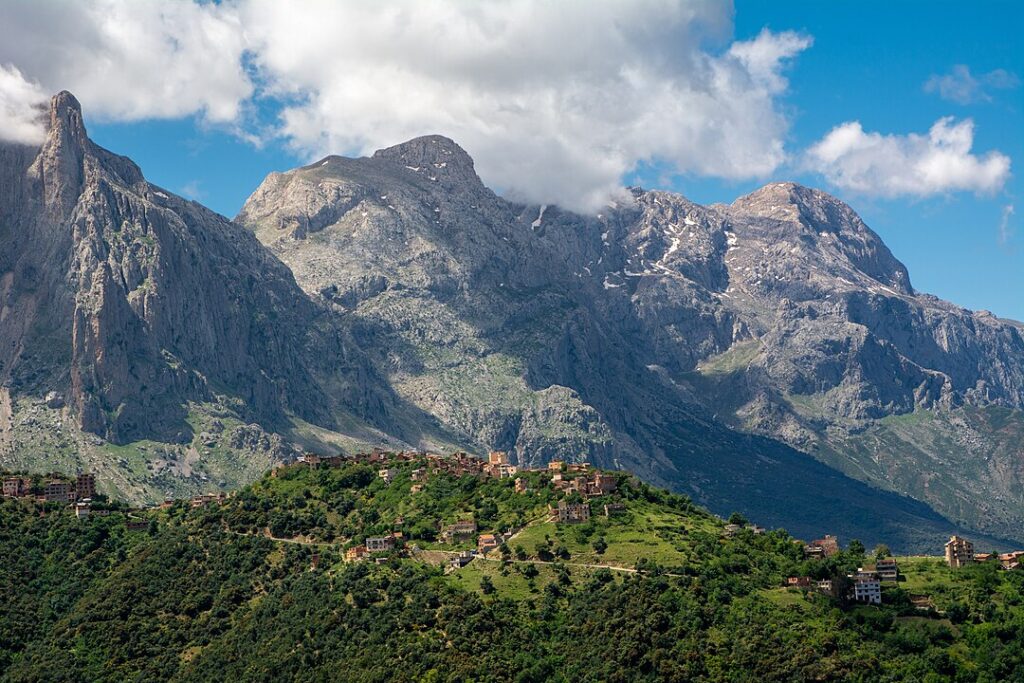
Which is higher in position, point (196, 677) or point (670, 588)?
point (670, 588)

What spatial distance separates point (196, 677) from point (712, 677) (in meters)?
62.0

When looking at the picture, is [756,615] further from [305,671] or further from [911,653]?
[305,671]

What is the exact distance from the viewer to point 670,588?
652ft

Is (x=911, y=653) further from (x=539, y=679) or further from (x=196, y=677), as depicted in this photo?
(x=196, y=677)

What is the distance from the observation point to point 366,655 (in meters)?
191

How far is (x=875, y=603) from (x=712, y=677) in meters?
30.5

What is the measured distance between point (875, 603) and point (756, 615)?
17081 mm

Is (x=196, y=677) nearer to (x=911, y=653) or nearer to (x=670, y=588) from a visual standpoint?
(x=670, y=588)

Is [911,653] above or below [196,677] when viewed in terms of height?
above

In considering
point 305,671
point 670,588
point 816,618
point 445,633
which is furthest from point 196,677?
point 816,618

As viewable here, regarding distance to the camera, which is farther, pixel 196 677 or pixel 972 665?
pixel 196 677

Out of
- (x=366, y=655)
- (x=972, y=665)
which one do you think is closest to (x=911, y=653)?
(x=972, y=665)

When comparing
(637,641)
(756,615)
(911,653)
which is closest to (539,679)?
(637,641)

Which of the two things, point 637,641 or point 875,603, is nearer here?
point 637,641
